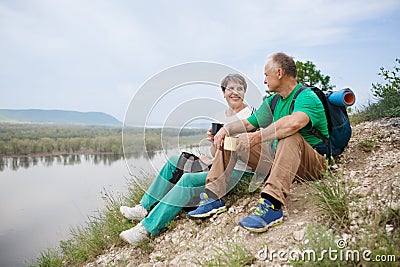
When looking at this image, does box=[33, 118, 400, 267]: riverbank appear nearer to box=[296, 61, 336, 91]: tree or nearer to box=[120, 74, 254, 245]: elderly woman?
box=[120, 74, 254, 245]: elderly woman

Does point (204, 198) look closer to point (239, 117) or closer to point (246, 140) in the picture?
point (246, 140)

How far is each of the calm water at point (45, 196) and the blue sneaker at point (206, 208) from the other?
23.4 inches

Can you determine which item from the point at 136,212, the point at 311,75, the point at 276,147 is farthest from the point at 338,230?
the point at 311,75

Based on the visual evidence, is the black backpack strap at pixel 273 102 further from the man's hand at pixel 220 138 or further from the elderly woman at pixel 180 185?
the man's hand at pixel 220 138

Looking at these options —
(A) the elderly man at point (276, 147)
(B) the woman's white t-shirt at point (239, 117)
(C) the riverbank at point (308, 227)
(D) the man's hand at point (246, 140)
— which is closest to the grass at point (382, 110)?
(C) the riverbank at point (308, 227)

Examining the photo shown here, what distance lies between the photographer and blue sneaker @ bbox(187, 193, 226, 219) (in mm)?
3428

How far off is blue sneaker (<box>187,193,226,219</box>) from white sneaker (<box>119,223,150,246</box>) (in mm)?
603

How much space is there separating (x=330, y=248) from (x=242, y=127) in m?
1.56

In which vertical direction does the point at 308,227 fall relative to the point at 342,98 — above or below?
below

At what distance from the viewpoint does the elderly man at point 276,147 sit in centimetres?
281

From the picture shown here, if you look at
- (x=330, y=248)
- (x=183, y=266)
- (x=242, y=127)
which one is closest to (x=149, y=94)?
(x=242, y=127)

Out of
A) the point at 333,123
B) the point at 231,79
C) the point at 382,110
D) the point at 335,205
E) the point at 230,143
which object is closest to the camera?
the point at 335,205

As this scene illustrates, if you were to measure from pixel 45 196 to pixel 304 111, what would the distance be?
15804 mm

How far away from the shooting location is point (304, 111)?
9.77 ft
